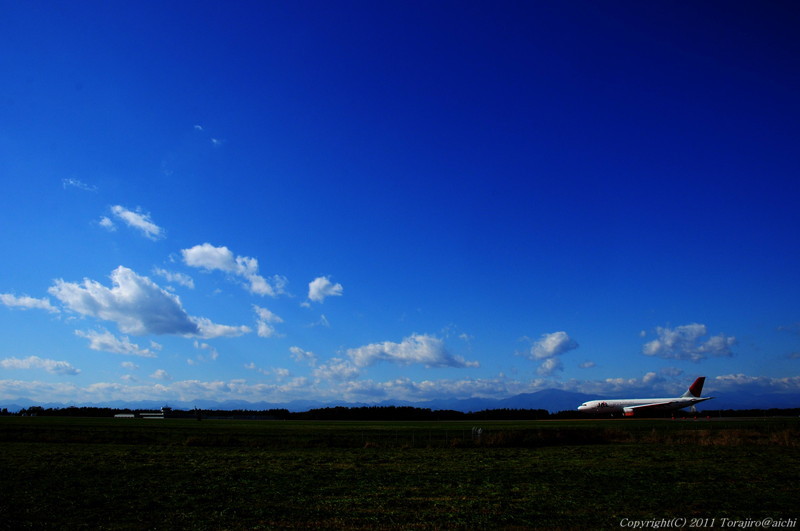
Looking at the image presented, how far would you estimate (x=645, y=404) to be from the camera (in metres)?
133

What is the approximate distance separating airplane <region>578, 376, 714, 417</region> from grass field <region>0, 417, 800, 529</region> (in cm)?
9189

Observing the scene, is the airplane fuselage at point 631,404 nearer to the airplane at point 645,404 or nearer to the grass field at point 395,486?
the airplane at point 645,404

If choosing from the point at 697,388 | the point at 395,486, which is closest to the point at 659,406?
the point at 697,388

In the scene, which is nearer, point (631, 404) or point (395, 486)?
point (395, 486)

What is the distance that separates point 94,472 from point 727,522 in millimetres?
30728

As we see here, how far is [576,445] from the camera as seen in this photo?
46469 mm

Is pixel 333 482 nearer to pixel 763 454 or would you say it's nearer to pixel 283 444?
pixel 283 444

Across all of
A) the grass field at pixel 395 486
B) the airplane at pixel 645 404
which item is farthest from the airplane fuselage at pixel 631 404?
the grass field at pixel 395 486

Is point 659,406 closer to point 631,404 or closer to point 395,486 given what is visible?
point 631,404

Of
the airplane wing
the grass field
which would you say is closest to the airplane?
the airplane wing

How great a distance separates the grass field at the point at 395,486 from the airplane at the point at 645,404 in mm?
91887

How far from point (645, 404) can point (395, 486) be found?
424 ft

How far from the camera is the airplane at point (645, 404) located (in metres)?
129

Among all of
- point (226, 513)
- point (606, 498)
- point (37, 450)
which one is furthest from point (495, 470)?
point (37, 450)
